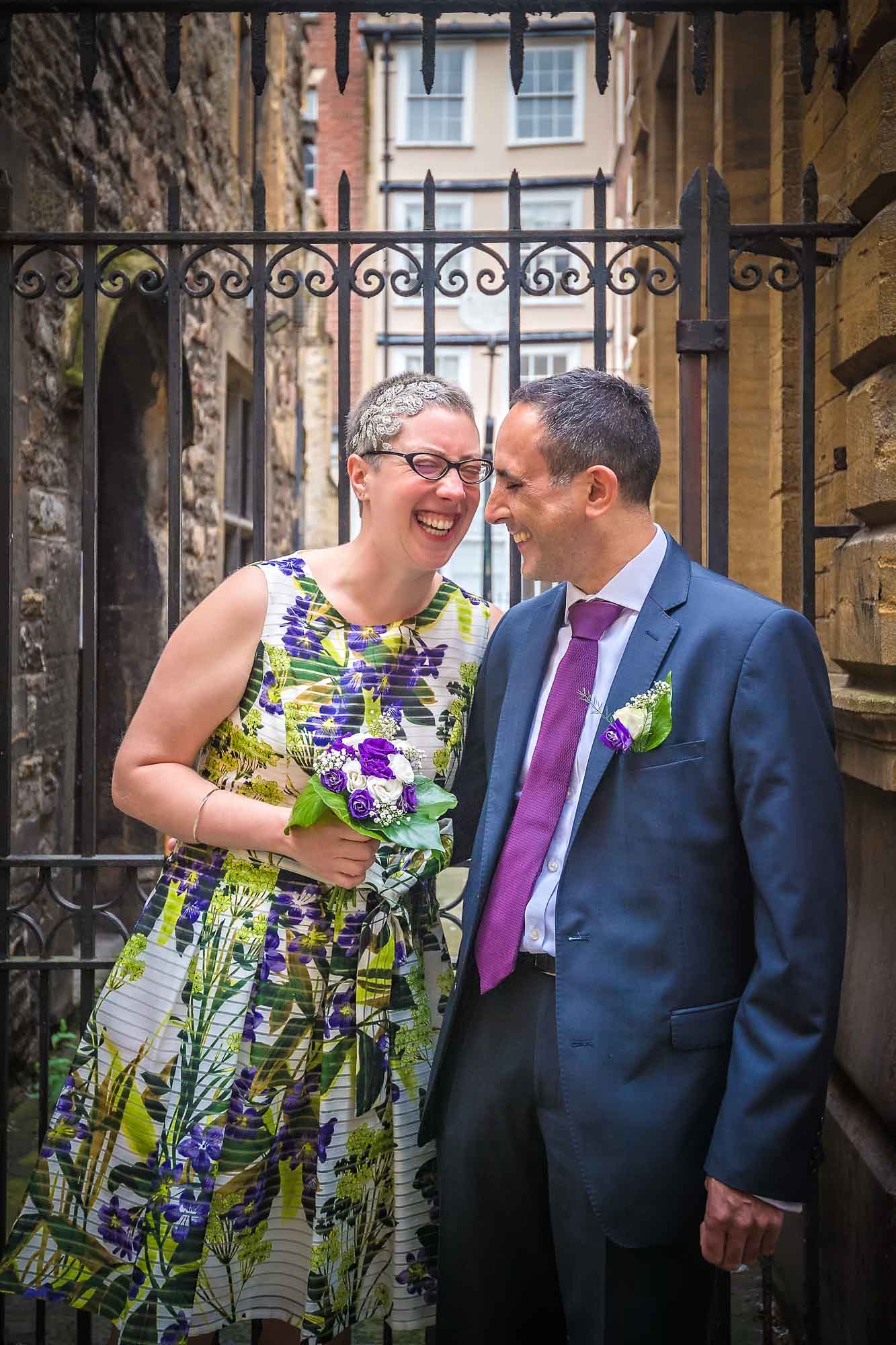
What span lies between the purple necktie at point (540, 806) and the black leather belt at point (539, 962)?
35 millimetres

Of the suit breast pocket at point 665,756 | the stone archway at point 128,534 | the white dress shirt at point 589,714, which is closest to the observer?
the suit breast pocket at point 665,756

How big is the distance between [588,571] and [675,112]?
19.7 ft

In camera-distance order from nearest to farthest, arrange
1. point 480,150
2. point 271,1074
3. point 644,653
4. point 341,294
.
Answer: point 644,653
point 271,1074
point 341,294
point 480,150

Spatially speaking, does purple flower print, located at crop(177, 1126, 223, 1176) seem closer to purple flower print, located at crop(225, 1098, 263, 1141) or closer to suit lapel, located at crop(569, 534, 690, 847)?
purple flower print, located at crop(225, 1098, 263, 1141)

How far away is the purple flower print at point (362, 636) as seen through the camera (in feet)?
7.63

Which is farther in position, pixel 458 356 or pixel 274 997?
pixel 458 356

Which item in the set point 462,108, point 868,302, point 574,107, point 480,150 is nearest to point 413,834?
point 868,302

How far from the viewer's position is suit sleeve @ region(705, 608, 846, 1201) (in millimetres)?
1817

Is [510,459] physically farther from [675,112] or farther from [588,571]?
[675,112]

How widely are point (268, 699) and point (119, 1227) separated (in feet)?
3.61

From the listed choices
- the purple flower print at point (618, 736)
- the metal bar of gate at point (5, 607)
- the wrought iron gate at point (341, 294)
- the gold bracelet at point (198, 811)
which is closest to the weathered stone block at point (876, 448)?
the wrought iron gate at point (341, 294)

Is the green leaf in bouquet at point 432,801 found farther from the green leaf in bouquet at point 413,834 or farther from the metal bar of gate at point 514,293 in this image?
the metal bar of gate at point 514,293

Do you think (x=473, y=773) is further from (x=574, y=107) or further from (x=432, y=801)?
(x=574, y=107)

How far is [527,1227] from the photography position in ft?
7.07
